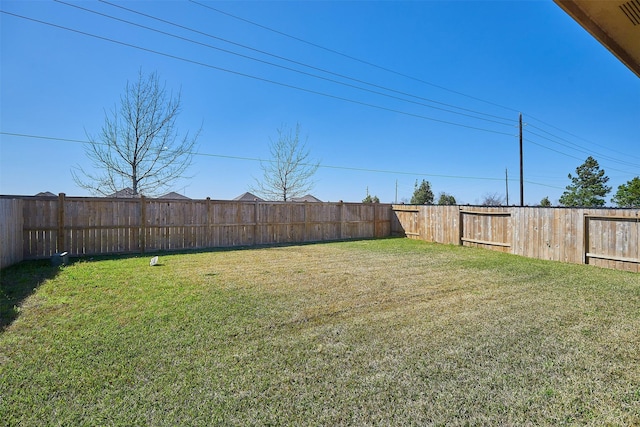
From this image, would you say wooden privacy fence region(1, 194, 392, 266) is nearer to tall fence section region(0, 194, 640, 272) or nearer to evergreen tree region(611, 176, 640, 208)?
tall fence section region(0, 194, 640, 272)

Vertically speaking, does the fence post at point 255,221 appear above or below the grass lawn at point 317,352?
above

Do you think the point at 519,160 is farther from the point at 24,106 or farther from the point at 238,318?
the point at 24,106

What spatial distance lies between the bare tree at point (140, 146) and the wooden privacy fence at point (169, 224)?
516 centimetres

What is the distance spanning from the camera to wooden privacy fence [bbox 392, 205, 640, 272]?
20.1 ft

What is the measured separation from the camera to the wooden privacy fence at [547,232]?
6.12 metres

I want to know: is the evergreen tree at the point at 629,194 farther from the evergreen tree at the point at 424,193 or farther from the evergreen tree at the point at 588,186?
the evergreen tree at the point at 424,193

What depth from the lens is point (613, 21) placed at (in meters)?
1.21

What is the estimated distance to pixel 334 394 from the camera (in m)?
1.81

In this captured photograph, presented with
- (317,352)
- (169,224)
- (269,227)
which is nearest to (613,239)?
(317,352)

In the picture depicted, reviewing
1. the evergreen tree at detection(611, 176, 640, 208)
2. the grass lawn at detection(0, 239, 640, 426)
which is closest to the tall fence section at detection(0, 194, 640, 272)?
the grass lawn at detection(0, 239, 640, 426)

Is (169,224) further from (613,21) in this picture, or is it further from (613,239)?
(613,239)

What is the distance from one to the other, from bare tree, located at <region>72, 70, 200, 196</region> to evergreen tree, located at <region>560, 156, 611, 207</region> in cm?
2915

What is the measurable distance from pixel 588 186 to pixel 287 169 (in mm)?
24717

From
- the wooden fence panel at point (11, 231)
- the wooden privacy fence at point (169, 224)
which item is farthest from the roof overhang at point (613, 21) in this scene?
the wooden privacy fence at point (169, 224)
